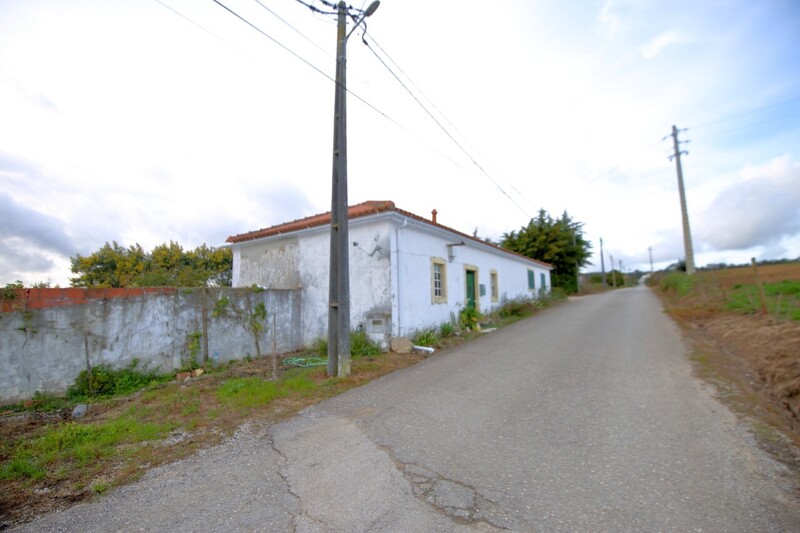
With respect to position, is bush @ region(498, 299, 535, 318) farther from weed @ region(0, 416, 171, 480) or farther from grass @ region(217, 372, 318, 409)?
weed @ region(0, 416, 171, 480)

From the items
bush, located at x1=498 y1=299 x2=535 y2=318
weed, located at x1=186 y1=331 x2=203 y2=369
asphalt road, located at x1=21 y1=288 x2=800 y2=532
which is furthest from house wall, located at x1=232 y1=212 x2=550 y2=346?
bush, located at x1=498 y1=299 x2=535 y2=318

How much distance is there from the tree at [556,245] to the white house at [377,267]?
1931 cm

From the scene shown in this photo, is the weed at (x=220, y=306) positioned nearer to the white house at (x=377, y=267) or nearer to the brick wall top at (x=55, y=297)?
the brick wall top at (x=55, y=297)

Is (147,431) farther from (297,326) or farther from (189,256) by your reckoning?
(189,256)

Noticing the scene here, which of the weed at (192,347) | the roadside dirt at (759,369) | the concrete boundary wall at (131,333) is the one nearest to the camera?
the roadside dirt at (759,369)

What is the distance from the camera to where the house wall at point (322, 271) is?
32.1 ft

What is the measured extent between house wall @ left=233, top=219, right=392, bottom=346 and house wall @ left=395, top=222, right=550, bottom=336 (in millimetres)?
499

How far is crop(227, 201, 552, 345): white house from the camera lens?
9.79 m

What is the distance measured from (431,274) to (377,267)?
2.21 m

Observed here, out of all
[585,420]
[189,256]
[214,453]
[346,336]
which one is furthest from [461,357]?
[189,256]

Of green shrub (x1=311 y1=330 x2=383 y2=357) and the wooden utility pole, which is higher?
the wooden utility pole

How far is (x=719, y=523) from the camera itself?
247cm

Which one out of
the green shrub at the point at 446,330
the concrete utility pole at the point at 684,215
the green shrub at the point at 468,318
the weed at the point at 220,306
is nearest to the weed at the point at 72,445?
the weed at the point at 220,306

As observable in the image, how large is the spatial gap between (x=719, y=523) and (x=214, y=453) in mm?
4235
